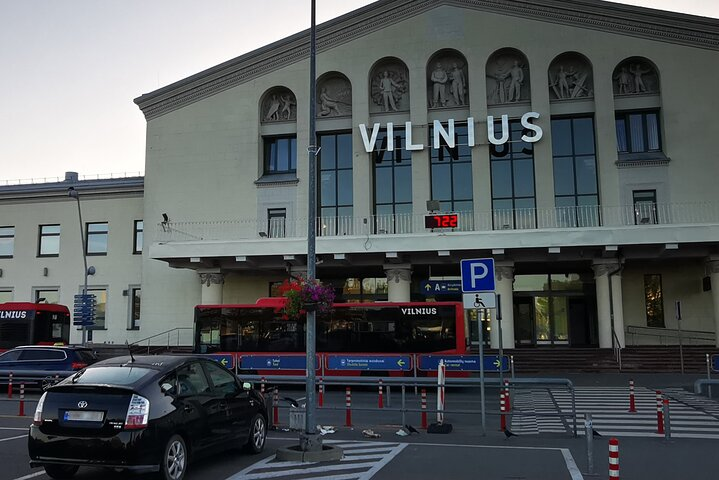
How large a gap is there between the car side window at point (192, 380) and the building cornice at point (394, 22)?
28.6 meters

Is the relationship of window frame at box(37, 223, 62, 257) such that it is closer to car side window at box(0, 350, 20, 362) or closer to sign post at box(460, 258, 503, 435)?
car side window at box(0, 350, 20, 362)

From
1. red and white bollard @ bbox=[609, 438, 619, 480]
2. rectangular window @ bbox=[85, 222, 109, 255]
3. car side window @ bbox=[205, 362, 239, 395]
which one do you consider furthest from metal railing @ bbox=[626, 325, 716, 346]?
rectangular window @ bbox=[85, 222, 109, 255]

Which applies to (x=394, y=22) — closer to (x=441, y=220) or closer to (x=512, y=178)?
(x=512, y=178)

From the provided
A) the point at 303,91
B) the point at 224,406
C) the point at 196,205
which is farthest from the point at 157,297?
the point at 224,406

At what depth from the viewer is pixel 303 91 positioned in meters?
36.1

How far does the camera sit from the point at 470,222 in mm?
33469

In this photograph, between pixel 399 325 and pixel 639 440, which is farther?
pixel 399 325

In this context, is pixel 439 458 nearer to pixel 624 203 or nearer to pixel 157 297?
pixel 624 203

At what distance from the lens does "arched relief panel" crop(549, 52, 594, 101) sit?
33.9 meters

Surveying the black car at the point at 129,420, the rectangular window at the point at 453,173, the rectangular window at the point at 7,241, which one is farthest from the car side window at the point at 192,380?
the rectangular window at the point at 7,241

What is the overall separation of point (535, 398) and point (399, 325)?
21.1 ft

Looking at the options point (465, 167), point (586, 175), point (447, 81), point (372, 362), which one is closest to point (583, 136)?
point (586, 175)

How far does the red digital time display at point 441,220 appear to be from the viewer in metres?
30.9

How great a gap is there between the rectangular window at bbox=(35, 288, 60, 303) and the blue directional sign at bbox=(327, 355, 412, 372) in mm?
22337
